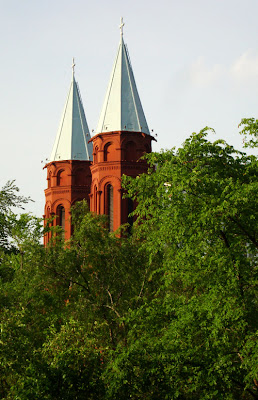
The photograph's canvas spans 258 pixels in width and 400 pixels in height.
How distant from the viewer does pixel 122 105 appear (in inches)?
1804

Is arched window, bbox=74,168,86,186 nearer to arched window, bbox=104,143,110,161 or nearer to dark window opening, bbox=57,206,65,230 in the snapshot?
dark window opening, bbox=57,206,65,230

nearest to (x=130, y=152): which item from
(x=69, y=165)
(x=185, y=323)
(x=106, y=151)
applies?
(x=106, y=151)

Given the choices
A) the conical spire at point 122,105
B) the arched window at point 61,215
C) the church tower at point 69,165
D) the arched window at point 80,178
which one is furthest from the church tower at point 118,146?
the arched window at point 61,215

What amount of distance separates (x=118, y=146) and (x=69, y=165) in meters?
8.94

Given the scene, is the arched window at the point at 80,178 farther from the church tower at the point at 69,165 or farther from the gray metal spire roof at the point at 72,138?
the gray metal spire roof at the point at 72,138

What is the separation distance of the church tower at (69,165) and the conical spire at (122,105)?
22.6 feet

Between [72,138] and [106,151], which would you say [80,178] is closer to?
[72,138]

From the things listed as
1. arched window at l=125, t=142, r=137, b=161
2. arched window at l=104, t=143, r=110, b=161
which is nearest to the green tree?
arched window at l=125, t=142, r=137, b=161

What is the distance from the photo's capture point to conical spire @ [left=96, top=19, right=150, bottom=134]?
45625mm

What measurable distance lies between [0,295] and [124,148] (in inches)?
959

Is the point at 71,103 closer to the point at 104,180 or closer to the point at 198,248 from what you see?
the point at 104,180

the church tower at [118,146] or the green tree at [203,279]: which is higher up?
the church tower at [118,146]

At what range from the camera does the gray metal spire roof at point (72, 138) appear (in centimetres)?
5306

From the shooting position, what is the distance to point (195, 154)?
17750 mm
